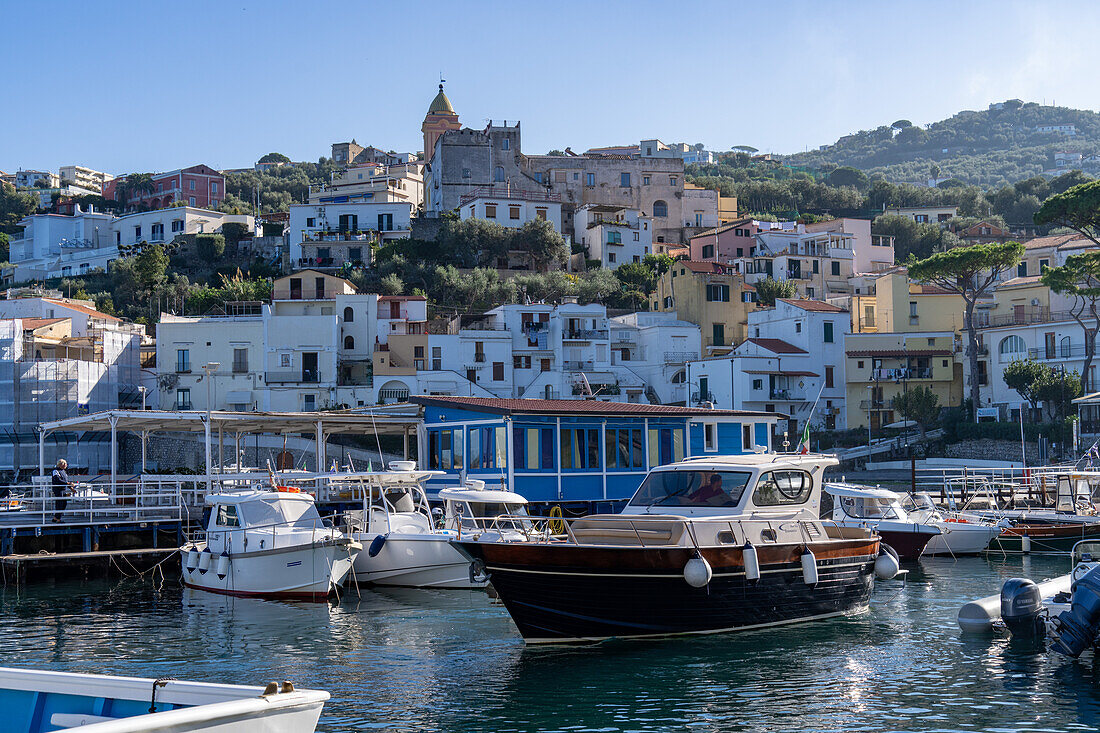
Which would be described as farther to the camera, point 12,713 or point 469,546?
point 469,546

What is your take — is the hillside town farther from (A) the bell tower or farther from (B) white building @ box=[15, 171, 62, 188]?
(B) white building @ box=[15, 171, 62, 188]

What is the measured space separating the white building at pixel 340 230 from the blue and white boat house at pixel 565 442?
54.2m

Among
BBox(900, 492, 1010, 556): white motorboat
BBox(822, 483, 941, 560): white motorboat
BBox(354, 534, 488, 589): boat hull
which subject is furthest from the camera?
BBox(900, 492, 1010, 556): white motorboat

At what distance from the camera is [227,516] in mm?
27000

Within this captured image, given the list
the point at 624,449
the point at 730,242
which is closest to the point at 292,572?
the point at 624,449

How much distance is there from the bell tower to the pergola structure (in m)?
84.5

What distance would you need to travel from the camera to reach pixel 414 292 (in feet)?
263

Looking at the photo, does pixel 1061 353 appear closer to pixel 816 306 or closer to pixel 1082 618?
pixel 816 306

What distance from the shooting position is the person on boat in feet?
63.4

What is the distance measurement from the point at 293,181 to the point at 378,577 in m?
139

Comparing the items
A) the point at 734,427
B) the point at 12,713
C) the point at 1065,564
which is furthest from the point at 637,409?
the point at 12,713

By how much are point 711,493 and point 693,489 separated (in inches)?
15.6

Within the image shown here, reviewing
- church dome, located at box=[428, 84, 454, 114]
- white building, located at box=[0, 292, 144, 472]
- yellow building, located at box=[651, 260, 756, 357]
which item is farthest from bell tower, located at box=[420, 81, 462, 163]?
white building, located at box=[0, 292, 144, 472]

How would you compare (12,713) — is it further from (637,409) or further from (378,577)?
(637,409)
